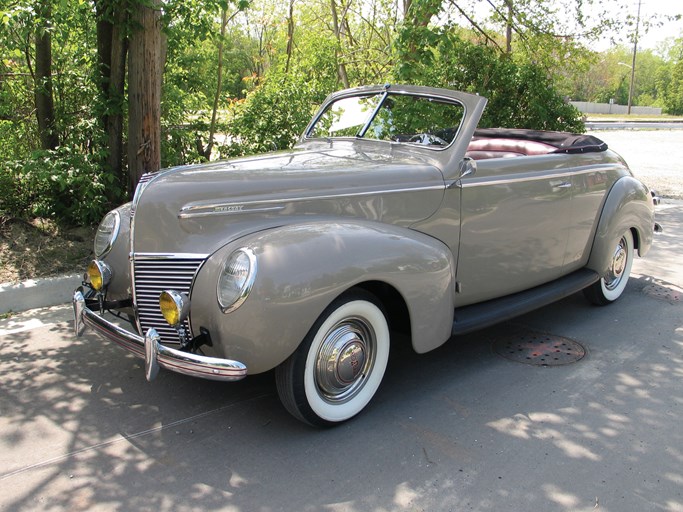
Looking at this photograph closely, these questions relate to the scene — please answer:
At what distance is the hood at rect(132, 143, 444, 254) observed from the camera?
2934 millimetres

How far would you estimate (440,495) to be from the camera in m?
2.58

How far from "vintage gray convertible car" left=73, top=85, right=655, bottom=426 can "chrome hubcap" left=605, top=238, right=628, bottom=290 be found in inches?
25.2

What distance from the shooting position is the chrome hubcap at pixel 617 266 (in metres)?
5.09

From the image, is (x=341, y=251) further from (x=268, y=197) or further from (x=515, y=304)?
(x=515, y=304)

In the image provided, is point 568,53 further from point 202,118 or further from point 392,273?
point 392,273

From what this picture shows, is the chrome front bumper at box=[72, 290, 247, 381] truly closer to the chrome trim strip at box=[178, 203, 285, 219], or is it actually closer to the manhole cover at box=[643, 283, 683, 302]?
the chrome trim strip at box=[178, 203, 285, 219]

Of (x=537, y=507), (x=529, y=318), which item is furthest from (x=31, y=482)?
(x=529, y=318)

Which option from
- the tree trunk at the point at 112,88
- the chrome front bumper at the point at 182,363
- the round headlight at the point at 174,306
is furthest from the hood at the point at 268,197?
the tree trunk at the point at 112,88

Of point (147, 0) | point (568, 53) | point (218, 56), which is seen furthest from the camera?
point (568, 53)

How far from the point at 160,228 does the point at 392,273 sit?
1199 mm

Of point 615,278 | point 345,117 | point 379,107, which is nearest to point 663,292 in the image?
point 615,278

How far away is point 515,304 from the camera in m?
3.96

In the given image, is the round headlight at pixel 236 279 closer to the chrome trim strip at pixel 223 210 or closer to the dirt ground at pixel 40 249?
the chrome trim strip at pixel 223 210

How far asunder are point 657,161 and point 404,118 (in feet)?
45.7
